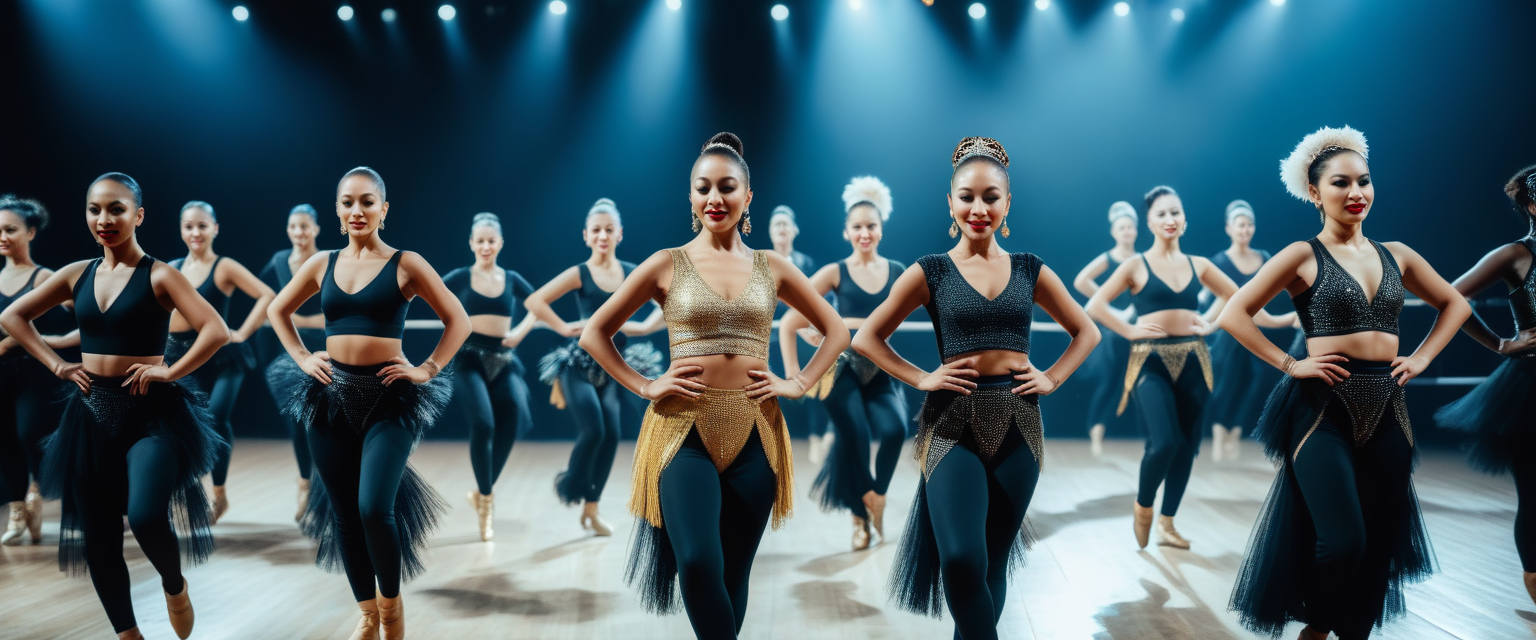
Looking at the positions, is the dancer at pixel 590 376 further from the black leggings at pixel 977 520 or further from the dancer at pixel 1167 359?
the black leggings at pixel 977 520

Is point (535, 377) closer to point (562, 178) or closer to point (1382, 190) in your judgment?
point (562, 178)

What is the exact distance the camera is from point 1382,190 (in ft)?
25.6

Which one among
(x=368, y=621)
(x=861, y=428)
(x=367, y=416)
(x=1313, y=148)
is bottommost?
(x=368, y=621)

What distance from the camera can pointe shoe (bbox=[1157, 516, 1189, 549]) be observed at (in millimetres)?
4250

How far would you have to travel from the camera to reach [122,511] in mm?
2900

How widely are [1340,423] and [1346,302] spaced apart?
33 cm

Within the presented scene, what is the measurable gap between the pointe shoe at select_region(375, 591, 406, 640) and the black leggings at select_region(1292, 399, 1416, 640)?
8.71ft

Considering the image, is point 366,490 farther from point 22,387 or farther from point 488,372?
point 22,387

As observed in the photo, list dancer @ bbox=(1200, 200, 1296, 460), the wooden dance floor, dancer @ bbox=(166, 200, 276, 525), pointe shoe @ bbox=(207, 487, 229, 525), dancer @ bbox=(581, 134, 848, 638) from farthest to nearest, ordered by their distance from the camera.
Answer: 1. dancer @ bbox=(1200, 200, 1296, 460)
2. pointe shoe @ bbox=(207, 487, 229, 525)
3. dancer @ bbox=(166, 200, 276, 525)
4. the wooden dance floor
5. dancer @ bbox=(581, 134, 848, 638)

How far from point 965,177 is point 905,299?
35 centimetres

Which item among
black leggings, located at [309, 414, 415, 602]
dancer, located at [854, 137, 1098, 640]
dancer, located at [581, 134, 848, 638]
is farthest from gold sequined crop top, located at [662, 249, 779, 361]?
black leggings, located at [309, 414, 415, 602]

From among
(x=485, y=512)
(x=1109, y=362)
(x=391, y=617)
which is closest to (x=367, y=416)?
(x=391, y=617)

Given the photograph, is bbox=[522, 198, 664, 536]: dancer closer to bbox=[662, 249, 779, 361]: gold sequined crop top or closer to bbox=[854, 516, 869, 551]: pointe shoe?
bbox=[854, 516, 869, 551]: pointe shoe

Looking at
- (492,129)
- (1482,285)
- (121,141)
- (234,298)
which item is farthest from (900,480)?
(121,141)
